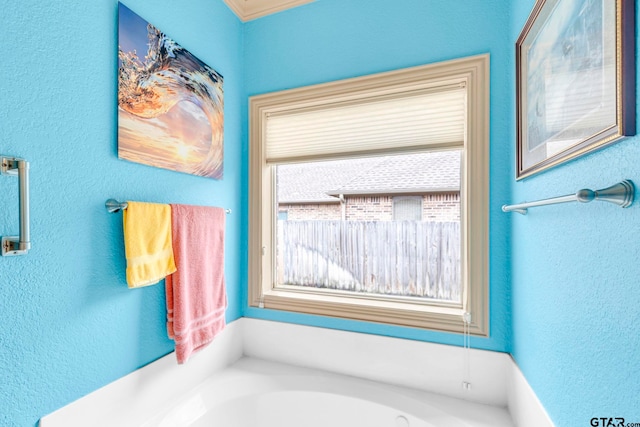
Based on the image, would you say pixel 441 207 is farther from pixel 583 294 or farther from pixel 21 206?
pixel 21 206

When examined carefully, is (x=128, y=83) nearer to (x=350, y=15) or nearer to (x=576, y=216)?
(x=350, y=15)

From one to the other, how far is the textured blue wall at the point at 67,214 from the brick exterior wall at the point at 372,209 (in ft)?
2.72

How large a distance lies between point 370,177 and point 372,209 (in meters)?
0.18

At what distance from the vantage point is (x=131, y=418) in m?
1.16

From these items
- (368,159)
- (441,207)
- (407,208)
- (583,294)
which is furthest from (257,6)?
(583,294)

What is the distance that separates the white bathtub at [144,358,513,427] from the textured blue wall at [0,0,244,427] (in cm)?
35

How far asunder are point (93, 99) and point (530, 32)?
1.55 metres

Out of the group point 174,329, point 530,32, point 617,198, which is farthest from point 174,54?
point 617,198

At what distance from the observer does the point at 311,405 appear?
1.49 meters

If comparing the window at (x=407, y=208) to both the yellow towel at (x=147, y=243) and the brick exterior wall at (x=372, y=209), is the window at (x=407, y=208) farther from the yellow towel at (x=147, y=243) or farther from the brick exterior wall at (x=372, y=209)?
the yellow towel at (x=147, y=243)

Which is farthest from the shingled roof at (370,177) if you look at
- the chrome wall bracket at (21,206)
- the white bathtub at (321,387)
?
the chrome wall bracket at (21,206)

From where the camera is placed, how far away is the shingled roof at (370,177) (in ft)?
5.18

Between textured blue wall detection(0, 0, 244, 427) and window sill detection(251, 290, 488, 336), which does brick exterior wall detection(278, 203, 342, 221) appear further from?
textured blue wall detection(0, 0, 244, 427)

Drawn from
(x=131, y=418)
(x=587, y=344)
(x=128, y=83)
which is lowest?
(x=131, y=418)
